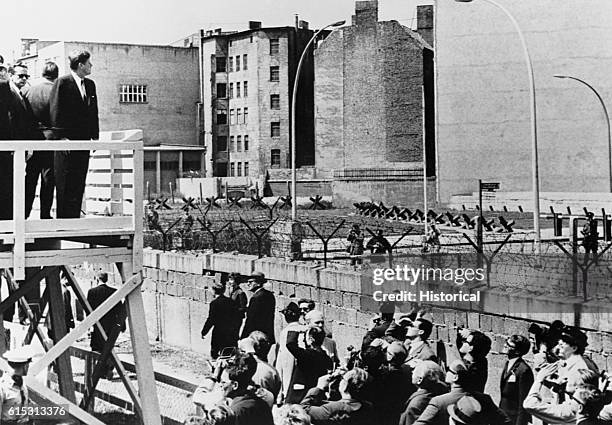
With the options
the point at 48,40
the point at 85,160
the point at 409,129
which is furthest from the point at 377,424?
the point at 409,129

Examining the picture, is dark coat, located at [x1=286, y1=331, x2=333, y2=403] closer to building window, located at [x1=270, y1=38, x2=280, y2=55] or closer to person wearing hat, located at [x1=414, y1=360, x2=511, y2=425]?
person wearing hat, located at [x1=414, y1=360, x2=511, y2=425]

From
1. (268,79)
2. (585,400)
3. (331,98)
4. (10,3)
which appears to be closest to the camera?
(585,400)

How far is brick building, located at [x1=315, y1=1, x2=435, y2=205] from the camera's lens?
737 inches

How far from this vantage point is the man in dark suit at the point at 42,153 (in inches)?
233

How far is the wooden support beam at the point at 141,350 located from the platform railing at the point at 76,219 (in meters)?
0.21

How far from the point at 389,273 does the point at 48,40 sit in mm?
3888

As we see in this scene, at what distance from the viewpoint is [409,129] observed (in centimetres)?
2358

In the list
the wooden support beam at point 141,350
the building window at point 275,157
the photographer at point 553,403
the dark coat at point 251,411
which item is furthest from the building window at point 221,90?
the photographer at point 553,403

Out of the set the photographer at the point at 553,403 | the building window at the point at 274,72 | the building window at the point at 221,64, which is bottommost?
the photographer at the point at 553,403

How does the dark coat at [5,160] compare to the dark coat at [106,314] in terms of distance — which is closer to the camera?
the dark coat at [5,160]

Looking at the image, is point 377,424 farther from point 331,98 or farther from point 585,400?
point 331,98

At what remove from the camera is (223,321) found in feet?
31.2

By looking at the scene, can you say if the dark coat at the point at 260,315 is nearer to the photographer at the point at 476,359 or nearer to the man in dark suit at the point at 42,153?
the man in dark suit at the point at 42,153

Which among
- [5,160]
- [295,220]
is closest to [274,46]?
[295,220]
